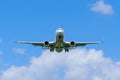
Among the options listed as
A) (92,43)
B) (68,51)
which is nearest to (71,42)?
(68,51)

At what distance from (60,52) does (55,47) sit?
1.94 meters

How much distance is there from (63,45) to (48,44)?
442cm

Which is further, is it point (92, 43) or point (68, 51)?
point (92, 43)

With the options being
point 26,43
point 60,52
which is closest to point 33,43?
point 26,43

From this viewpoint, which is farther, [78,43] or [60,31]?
[78,43]

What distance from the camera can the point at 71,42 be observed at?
106 metres

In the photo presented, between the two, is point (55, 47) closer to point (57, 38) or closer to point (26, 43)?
point (57, 38)

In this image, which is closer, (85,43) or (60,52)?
(60,52)

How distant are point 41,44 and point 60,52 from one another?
21.6 ft

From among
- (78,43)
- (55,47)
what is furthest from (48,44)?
(78,43)

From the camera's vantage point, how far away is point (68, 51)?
4198 inches

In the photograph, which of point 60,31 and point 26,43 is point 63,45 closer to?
point 60,31

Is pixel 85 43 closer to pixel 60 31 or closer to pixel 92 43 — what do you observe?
pixel 92 43

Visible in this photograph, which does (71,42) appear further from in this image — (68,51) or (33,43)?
(33,43)
